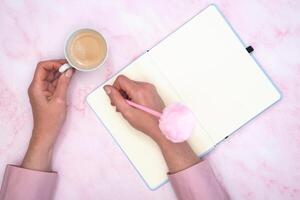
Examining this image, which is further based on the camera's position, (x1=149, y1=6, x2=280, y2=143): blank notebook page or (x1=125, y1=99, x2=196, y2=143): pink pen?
(x1=149, y1=6, x2=280, y2=143): blank notebook page

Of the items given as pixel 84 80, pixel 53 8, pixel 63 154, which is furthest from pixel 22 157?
pixel 53 8

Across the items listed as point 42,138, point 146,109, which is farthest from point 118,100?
point 42,138

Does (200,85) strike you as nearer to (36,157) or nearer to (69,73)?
(69,73)

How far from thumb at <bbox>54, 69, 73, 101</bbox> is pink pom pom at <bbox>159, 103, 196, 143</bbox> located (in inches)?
9.2

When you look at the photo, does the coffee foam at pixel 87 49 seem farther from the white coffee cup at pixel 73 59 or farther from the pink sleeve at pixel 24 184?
the pink sleeve at pixel 24 184

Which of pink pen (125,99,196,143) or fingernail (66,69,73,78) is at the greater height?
fingernail (66,69,73,78)

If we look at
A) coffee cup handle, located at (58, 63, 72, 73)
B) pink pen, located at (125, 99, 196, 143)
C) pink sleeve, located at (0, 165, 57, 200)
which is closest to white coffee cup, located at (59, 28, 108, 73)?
coffee cup handle, located at (58, 63, 72, 73)

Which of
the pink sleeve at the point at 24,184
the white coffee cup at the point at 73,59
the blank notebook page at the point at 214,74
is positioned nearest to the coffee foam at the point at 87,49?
the white coffee cup at the point at 73,59

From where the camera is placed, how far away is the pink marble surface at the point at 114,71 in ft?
3.20

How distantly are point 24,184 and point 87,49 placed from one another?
1.10ft

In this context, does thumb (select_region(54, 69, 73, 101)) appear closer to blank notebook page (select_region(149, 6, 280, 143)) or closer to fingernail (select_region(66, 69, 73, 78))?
fingernail (select_region(66, 69, 73, 78))

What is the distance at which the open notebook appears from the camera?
3.18ft

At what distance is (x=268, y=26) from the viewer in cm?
98

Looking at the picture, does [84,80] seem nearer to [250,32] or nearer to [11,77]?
[11,77]
